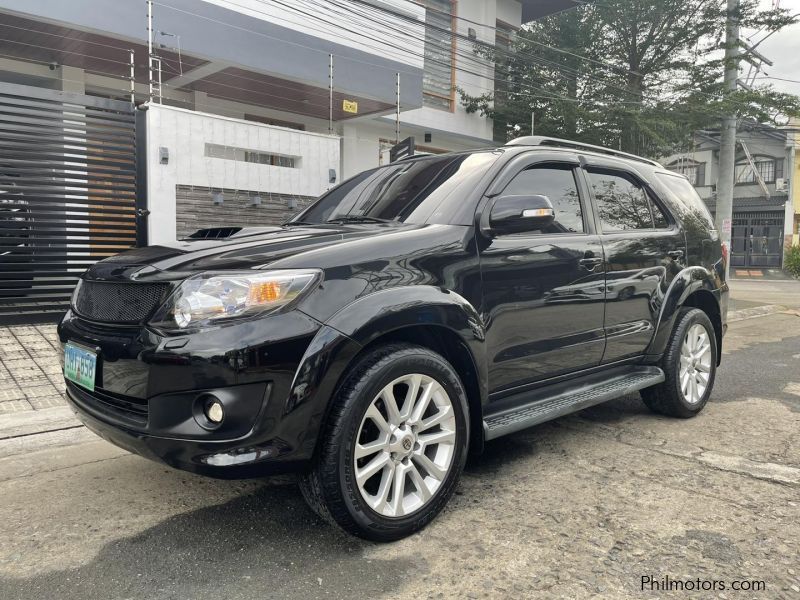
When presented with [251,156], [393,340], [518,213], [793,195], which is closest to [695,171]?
[793,195]

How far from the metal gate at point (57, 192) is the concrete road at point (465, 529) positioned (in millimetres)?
3593

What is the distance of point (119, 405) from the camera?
2486 millimetres

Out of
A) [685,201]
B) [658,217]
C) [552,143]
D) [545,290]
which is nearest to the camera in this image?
[545,290]

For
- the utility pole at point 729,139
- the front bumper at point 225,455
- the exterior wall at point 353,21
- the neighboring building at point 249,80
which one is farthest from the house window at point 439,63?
the front bumper at point 225,455

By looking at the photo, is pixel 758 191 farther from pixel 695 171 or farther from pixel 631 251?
pixel 631 251

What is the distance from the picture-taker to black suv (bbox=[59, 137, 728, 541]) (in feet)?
7.39

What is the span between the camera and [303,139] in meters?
9.25

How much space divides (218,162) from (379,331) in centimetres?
658

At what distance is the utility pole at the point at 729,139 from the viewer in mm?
12867

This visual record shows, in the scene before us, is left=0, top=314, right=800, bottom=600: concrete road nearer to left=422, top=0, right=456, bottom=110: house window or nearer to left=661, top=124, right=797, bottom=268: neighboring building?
left=422, top=0, right=456, bottom=110: house window

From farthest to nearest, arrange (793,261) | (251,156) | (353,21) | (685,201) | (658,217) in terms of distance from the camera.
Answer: (793,261)
(353,21)
(251,156)
(685,201)
(658,217)

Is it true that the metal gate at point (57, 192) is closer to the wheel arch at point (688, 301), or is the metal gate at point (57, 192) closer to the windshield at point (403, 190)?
the windshield at point (403, 190)

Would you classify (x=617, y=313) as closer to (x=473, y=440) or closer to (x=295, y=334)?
(x=473, y=440)

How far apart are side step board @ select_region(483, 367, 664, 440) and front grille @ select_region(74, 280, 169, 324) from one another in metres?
1.56
